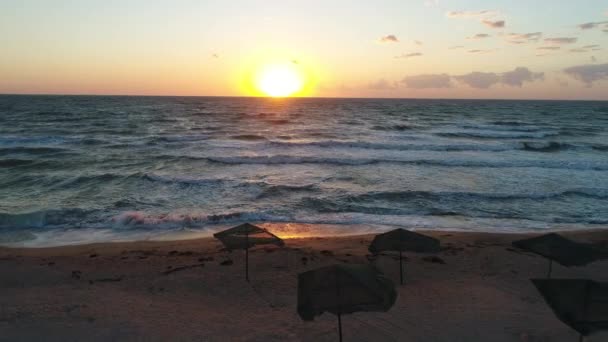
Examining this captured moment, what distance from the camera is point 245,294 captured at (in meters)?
9.70

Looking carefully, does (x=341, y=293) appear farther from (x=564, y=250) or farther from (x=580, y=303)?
(x=564, y=250)

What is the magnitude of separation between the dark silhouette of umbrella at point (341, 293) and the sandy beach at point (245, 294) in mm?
2140

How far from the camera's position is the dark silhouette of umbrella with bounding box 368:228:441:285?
30.6ft

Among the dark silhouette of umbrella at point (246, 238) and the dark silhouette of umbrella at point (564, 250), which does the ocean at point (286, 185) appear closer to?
the dark silhouette of umbrella at point (246, 238)

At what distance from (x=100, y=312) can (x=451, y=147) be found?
31.6 m

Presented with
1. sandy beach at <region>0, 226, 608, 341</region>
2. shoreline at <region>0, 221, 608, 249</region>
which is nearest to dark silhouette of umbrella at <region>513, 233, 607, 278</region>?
sandy beach at <region>0, 226, 608, 341</region>

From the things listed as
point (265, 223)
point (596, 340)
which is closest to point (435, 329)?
point (596, 340)

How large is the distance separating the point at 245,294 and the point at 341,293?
14.2 ft

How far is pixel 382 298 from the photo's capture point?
19.8 feet

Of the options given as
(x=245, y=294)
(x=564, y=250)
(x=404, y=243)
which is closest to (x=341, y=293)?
(x=404, y=243)

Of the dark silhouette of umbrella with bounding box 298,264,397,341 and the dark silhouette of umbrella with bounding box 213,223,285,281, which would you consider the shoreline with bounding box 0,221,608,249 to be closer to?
the dark silhouette of umbrella with bounding box 213,223,285,281

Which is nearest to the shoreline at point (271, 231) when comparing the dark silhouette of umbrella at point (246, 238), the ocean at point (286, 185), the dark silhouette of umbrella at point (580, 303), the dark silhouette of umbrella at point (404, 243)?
the ocean at point (286, 185)

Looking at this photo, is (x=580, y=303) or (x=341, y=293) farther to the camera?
(x=341, y=293)

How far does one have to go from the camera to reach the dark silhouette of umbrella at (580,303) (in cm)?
536
